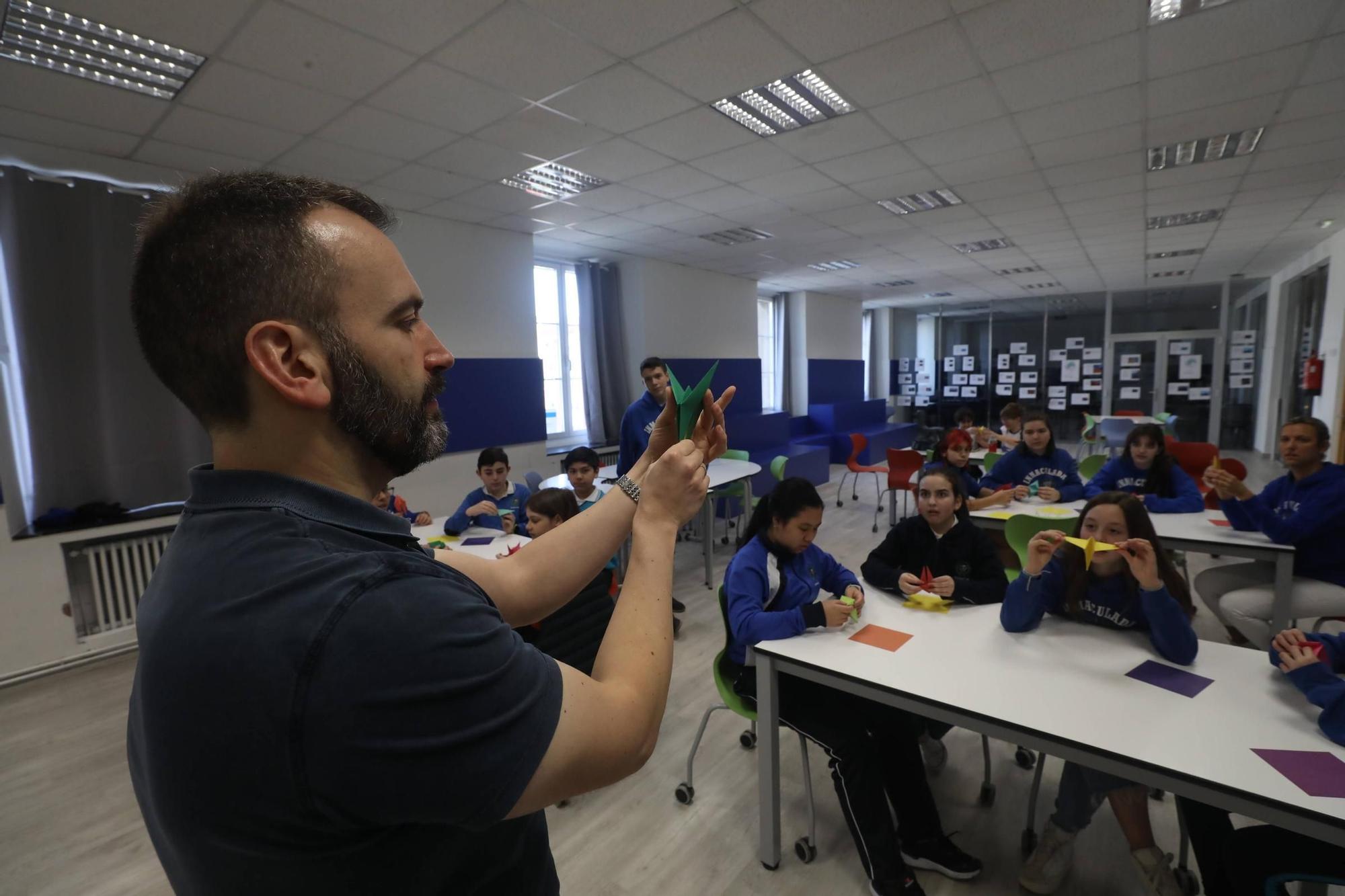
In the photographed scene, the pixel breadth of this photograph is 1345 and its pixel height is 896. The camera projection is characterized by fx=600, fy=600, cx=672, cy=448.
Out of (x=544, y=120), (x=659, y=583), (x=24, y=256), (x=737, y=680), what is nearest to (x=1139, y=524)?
(x=737, y=680)

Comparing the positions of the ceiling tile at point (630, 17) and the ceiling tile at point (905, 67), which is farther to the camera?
the ceiling tile at point (905, 67)

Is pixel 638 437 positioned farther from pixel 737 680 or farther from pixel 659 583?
pixel 659 583

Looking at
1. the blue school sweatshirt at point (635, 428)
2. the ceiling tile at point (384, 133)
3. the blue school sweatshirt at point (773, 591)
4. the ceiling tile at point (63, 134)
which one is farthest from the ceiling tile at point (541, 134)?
the blue school sweatshirt at point (773, 591)

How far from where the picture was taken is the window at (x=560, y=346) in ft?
23.8

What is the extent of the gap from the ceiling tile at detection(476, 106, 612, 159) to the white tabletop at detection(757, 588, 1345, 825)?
10.3 feet

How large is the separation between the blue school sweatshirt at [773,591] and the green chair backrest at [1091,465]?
4.27 m

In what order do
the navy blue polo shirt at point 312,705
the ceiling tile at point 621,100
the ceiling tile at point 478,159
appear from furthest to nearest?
the ceiling tile at point 478,159, the ceiling tile at point 621,100, the navy blue polo shirt at point 312,705

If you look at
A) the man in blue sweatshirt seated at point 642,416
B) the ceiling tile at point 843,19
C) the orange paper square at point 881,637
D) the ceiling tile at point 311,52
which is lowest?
the orange paper square at point 881,637

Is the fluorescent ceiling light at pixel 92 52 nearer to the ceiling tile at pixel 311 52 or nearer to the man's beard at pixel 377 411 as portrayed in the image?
the ceiling tile at pixel 311 52

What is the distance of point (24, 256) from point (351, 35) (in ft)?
8.88

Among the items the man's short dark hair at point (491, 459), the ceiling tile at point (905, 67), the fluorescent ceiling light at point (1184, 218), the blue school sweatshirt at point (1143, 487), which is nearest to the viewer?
the ceiling tile at point (905, 67)

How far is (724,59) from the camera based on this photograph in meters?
2.92

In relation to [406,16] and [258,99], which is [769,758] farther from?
[258,99]

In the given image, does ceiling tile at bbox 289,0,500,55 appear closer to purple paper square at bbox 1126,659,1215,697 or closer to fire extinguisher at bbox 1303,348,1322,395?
purple paper square at bbox 1126,659,1215,697
